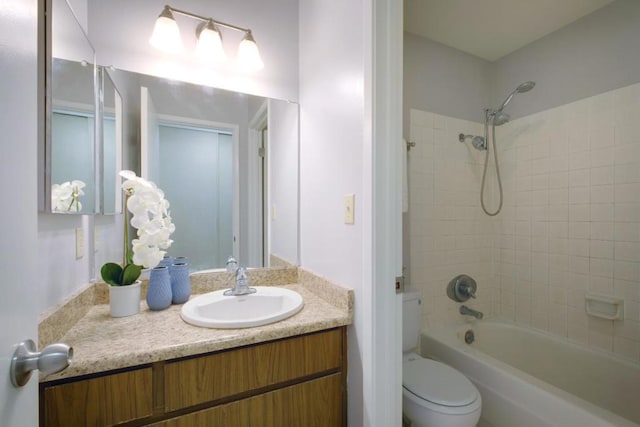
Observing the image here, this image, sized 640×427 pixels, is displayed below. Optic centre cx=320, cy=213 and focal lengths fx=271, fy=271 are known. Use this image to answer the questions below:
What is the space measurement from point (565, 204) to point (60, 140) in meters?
2.72

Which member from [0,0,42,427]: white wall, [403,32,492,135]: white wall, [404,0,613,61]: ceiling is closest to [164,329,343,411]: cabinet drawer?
[0,0,42,427]: white wall

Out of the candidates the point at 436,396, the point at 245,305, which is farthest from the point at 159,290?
the point at 436,396

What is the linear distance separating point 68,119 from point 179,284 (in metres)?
0.72

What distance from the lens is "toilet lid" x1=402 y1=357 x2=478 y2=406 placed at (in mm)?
1232

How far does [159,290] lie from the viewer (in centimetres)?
109

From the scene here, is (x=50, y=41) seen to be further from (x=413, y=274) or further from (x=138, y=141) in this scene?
(x=413, y=274)

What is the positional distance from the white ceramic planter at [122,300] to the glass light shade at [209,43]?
111 centimetres

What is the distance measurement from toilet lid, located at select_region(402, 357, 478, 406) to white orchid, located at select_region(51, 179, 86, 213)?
161 centimetres

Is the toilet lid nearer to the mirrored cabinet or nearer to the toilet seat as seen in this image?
the toilet seat

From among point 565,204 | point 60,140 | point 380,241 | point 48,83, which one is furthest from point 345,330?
point 565,204

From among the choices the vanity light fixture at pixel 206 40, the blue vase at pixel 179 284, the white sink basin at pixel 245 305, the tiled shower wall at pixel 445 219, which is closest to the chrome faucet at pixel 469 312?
the tiled shower wall at pixel 445 219

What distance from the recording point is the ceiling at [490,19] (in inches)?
65.3

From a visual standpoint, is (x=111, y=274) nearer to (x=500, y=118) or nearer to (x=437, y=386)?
(x=437, y=386)

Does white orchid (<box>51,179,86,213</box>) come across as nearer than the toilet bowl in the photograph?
Yes
